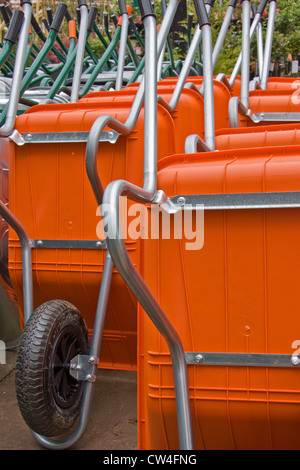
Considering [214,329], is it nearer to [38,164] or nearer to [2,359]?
[38,164]

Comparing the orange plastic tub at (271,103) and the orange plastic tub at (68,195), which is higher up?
the orange plastic tub at (271,103)

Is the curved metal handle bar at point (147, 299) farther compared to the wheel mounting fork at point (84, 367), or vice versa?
the wheel mounting fork at point (84, 367)

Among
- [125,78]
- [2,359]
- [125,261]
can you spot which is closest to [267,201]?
[125,261]

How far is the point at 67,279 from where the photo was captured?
1.99 meters

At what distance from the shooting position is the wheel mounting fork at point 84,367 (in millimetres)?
1873

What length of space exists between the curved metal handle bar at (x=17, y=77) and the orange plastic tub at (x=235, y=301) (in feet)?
2.82

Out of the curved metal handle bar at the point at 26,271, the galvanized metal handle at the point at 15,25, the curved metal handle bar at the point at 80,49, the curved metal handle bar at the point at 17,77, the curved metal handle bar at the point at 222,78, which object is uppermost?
the curved metal handle bar at the point at 222,78

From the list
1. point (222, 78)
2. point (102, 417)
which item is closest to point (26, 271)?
point (102, 417)

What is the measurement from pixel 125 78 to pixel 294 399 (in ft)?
12.7

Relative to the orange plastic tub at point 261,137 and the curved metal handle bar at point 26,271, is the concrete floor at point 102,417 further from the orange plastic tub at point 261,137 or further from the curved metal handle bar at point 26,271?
the orange plastic tub at point 261,137

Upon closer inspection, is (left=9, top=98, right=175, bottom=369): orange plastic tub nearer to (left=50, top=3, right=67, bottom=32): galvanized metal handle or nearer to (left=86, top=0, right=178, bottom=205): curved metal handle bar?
(left=86, top=0, right=178, bottom=205): curved metal handle bar

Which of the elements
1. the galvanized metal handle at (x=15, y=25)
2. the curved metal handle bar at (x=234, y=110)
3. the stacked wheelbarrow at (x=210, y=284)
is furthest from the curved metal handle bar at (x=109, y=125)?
the galvanized metal handle at (x=15, y=25)

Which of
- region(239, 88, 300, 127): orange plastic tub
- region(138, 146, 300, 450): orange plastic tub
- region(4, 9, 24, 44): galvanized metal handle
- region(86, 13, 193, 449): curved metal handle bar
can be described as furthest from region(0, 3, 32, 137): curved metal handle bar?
region(239, 88, 300, 127): orange plastic tub

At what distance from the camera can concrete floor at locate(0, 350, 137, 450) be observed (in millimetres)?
1957
